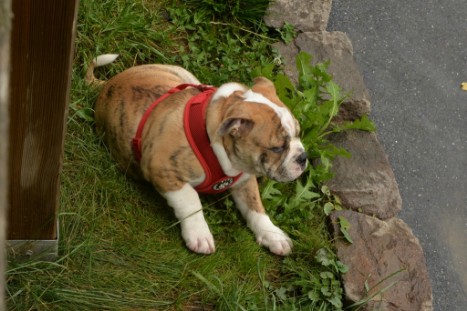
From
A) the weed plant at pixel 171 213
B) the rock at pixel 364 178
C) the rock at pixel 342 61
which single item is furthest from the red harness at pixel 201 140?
the rock at pixel 342 61

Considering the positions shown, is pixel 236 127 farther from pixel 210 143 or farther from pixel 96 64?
pixel 96 64

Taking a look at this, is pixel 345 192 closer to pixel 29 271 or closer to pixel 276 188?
pixel 276 188

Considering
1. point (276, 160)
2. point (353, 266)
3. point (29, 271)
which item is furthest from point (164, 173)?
point (353, 266)

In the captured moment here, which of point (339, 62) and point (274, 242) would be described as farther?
point (339, 62)

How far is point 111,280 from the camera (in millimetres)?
3254

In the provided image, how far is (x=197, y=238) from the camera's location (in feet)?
11.8

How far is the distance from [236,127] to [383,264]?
4.24 feet

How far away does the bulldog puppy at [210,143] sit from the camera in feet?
11.0

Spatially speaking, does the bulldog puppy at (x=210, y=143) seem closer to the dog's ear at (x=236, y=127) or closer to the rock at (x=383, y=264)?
the dog's ear at (x=236, y=127)

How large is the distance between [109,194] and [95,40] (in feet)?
3.82

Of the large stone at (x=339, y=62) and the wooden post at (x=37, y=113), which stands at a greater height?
the wooden post at (x=37, y=113)

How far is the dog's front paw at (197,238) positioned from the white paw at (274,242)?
324mm

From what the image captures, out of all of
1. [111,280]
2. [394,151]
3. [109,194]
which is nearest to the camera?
[111,280]

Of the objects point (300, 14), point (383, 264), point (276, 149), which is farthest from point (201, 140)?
point (300, 14)
